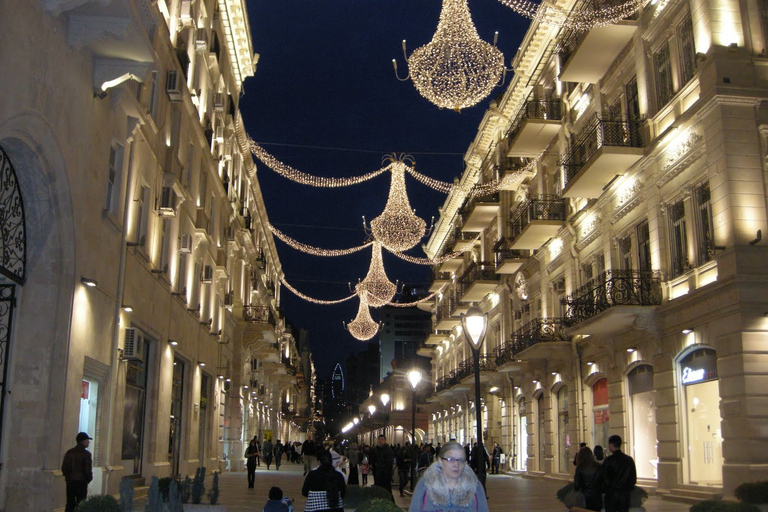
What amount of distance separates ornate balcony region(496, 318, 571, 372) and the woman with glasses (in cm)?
2204

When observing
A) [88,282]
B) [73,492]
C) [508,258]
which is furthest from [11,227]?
[508,258]

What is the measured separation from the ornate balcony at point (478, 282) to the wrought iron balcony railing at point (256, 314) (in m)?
11.0

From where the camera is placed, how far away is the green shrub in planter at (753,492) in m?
15.1

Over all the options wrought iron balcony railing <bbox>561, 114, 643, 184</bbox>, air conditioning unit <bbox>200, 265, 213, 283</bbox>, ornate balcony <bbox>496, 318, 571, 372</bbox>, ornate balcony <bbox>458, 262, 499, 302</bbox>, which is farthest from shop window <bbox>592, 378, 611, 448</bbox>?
air conditioning unit <bbox>200, 265, 213, 283</bbox>

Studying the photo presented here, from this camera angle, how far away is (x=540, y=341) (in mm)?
29203

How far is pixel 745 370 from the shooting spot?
1675cm

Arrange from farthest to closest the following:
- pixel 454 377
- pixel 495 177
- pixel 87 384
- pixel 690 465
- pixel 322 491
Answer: pixel 454 377 < pixel 495 177 < pixel 690 465 < pixel 87 384 < pixel 322 491

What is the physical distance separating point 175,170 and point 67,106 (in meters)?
9.48

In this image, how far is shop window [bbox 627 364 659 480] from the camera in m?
21.7

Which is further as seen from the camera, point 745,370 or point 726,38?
point 726,38

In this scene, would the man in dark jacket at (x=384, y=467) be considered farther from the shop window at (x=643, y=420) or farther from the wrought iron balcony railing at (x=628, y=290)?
the shop window at (x=643, y=420)

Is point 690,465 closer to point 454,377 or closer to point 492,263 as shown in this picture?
point 492,263

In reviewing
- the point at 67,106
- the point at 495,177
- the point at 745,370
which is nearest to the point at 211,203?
the point at 495,177

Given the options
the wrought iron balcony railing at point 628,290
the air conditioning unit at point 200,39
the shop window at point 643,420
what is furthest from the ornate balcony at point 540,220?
the air conditioning unit at point 200,39
